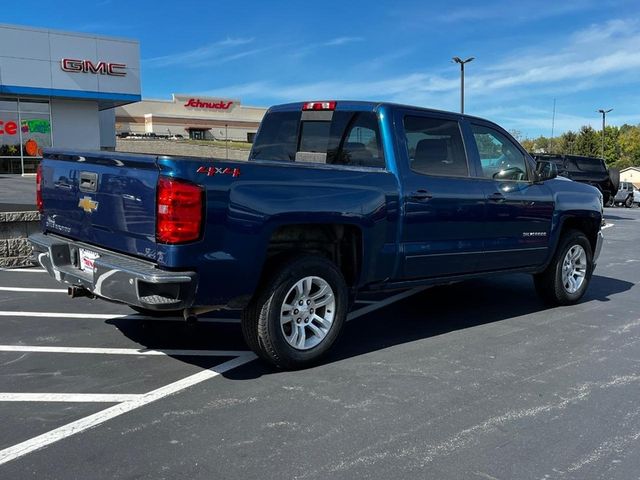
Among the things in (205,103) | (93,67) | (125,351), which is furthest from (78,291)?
(205,103)

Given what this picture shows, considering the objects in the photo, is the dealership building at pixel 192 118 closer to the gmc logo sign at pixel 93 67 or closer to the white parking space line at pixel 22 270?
the gmc logo sign at pixel 93 67

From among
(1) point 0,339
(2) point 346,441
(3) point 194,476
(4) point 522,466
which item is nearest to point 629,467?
(4) point 522,466

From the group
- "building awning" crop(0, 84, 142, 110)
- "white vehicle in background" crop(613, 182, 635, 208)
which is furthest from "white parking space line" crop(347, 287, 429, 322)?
"white vehicle in background" crop(613, 182, 635, 208)

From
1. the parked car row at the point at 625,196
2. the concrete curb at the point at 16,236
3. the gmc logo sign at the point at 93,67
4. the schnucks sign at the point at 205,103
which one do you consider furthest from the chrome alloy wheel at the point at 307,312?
the schnucks sign at the point at 205,103

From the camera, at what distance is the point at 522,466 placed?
3084mm

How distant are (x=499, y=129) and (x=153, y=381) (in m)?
4.19

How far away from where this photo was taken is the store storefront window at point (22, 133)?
2470 cm

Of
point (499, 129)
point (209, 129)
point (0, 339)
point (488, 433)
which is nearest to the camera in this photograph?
point (488, 433)

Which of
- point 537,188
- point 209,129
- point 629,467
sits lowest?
point 629,467

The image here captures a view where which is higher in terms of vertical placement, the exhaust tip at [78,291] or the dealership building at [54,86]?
the dealership building at [54,86]

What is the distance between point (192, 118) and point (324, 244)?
239 feet

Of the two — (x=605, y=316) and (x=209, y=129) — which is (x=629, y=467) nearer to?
(x=605, y=316)

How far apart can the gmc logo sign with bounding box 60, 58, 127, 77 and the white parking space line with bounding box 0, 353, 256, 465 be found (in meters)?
24.1

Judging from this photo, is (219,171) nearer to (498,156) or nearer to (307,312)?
(307,312)
